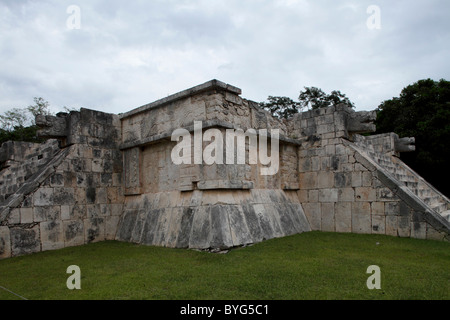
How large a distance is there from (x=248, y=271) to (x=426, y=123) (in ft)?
50.8

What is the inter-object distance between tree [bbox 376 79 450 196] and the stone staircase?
19.4 feet

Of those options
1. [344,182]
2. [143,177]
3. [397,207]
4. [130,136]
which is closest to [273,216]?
[344,182]

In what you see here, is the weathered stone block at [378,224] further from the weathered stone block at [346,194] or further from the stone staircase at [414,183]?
the stone staircase at [414,183]

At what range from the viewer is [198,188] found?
21.6 feet

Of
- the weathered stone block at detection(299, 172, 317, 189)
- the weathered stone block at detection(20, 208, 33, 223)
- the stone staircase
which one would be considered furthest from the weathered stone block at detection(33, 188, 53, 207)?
the stone staircase

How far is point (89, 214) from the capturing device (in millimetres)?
7586

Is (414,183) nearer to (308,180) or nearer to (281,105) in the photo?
(308,180)

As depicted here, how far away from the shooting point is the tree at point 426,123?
1577 centimetres

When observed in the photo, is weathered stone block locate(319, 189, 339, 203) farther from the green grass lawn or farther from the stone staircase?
the stone staircase

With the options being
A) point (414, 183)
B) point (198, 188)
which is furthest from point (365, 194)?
point (198, 188)

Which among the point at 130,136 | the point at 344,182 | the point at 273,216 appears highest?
the point at 130,136

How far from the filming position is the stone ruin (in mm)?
6461

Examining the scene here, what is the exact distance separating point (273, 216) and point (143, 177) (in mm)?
3254
